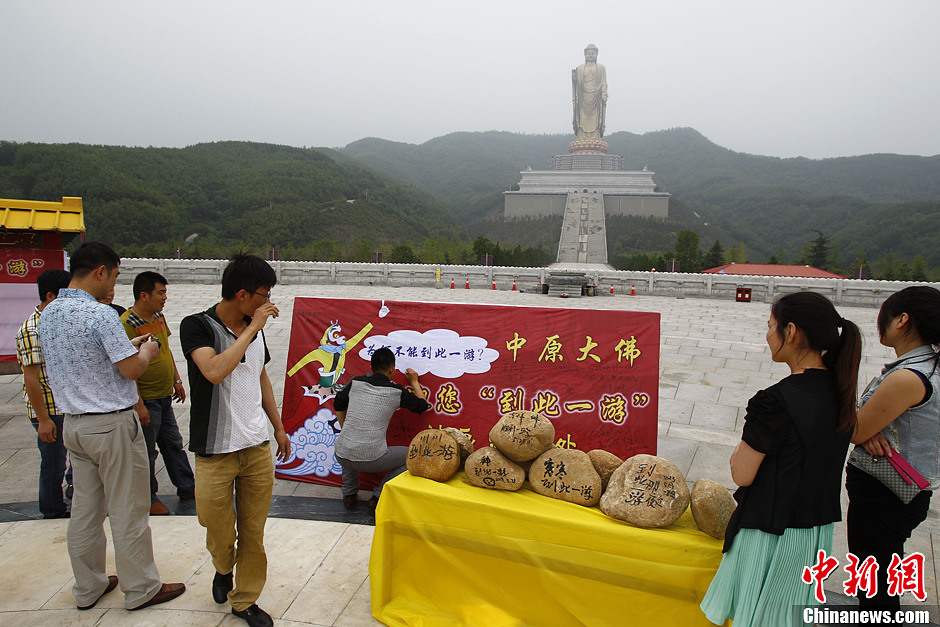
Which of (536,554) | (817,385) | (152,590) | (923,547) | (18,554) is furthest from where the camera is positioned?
(923,547)

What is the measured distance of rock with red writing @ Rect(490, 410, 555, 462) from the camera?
259 cm

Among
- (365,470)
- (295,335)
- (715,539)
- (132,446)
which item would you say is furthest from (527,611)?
(295,335)

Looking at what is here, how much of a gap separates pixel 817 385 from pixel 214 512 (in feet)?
7.90

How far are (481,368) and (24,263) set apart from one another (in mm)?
4999

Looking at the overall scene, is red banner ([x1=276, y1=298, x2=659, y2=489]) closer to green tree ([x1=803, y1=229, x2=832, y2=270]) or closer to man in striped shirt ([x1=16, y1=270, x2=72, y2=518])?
man in striped shirt ([x1=16, y1=270, x2=72, y2=518])

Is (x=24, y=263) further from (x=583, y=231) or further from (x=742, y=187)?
(x=742, y=187)

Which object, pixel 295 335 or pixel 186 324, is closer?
pixel 186 324

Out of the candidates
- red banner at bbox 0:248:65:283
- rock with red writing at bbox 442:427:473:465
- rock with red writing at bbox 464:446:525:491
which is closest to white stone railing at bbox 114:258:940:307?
red banner at bbox 0:248:65:283

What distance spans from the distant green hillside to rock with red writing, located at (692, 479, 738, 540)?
2836 cm

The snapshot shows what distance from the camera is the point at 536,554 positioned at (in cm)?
239

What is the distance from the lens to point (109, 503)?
98.6 inches

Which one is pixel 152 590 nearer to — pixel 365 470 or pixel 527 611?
pixel 365 470

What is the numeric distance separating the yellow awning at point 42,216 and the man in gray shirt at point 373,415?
3840 mm

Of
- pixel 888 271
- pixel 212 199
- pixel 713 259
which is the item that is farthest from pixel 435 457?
pixel 212 199
